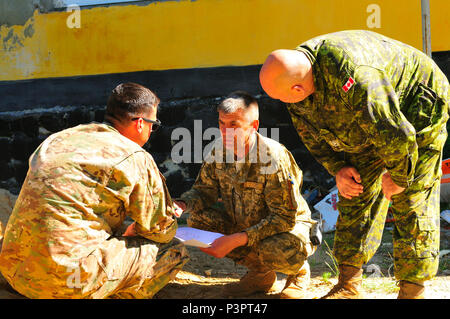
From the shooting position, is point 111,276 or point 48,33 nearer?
point 111,276

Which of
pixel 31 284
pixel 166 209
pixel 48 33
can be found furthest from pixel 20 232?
pixel 48 33

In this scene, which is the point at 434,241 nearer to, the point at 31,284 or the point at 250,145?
the point at 250,145

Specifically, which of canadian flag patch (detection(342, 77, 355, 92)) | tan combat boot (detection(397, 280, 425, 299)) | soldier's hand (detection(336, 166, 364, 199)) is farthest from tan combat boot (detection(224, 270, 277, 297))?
canadian flag patch (detection(342, 77, 355, 92))

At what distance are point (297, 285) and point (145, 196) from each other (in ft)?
4.05

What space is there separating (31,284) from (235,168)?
57.5 inches

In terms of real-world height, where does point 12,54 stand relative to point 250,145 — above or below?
above

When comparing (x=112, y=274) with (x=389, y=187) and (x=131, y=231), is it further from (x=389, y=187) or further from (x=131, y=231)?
(x=389, y=187)

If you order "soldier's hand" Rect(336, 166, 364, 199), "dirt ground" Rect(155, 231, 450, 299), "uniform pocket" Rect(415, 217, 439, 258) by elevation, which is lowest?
"dirt ground" Rect(155, 231, 450, 299)

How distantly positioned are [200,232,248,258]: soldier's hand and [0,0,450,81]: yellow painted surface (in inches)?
115

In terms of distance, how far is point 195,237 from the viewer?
3086 mm

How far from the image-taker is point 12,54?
631 centimetres

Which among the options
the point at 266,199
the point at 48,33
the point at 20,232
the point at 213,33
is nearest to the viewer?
the point at 20,232

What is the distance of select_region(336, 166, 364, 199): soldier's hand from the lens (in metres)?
2.99

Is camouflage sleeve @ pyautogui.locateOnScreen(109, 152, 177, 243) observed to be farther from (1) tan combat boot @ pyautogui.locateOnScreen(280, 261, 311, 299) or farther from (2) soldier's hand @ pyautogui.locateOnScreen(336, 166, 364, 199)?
(2) soldier's hand @ pyautogui.locateOnScreen(336, 166, 364, 199)
